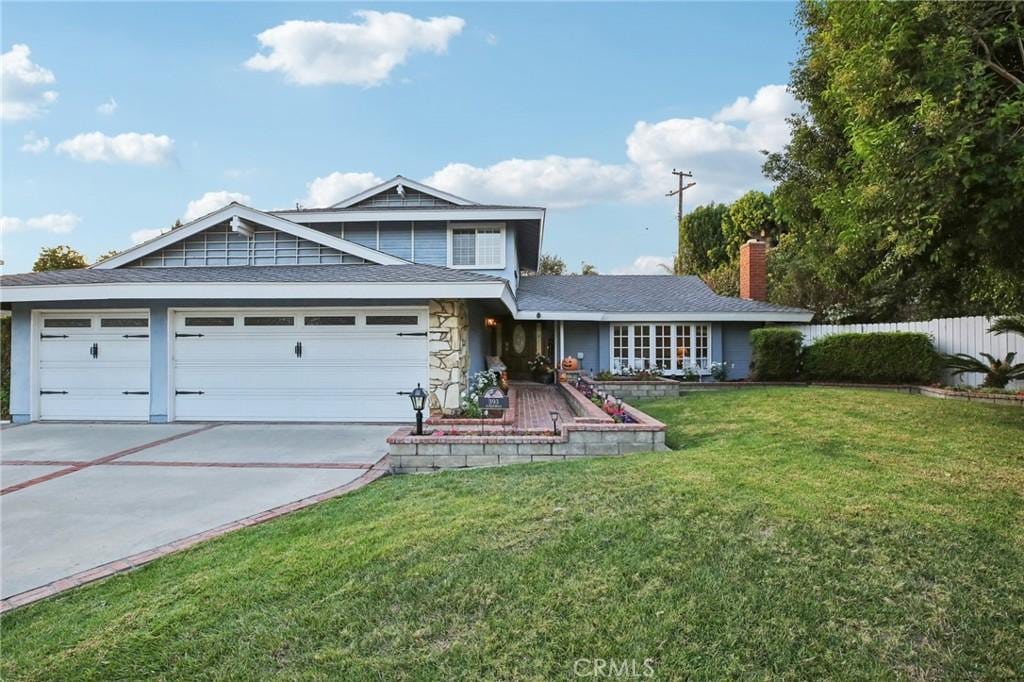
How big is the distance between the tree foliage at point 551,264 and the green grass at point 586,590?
3654cm

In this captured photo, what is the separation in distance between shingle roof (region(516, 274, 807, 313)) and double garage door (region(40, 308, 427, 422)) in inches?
230

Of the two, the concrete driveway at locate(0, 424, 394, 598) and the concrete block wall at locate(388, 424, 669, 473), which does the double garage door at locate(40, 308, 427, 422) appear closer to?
the concrete driveway at locate(0, 424, 394, 598)

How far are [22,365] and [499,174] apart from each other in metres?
19.8

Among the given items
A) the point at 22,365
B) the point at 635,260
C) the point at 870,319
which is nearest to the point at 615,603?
the point at 22,365

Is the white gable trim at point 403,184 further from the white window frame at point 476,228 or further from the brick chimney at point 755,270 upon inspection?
the brick chimney at point 755,270

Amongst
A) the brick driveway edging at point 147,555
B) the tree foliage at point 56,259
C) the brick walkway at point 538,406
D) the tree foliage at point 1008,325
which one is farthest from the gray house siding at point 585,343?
the tree foliage at point 56,259

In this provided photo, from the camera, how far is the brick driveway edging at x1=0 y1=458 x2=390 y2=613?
132 inches

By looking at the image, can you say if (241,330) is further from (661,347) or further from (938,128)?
(661,347)

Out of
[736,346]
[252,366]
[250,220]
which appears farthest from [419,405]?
[736,346]

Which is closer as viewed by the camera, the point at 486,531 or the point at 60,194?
the point at 486,531

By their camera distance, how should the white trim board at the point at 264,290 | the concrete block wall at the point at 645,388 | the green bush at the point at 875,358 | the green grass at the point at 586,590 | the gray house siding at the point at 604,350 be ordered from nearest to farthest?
the green grass at the point at 586,590, the white trim board at the point at 264,290, the green bush at the point at 875,358, the concrete block wall at the point at 645,388, the gray house siding at the point at 604,350

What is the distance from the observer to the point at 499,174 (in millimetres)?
25250

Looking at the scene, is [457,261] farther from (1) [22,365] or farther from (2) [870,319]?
(2) [870,319]

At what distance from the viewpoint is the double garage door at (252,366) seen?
30.8 feet
